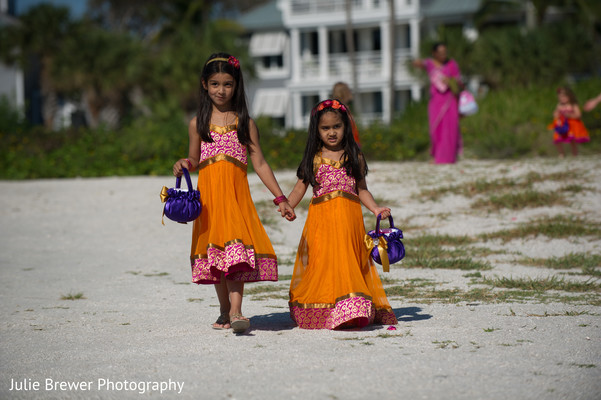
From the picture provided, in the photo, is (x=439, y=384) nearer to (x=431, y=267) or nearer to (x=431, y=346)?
(x=431, y=346)

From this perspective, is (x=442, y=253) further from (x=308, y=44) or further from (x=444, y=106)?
(x=308, y=44)

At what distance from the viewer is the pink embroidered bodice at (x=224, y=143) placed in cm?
522

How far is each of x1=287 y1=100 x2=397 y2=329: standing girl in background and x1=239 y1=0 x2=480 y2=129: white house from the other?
29702 mm

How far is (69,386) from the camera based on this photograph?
4008mm

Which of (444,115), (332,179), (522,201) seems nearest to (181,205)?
(332,179)

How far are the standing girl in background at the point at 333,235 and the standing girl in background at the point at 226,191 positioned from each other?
24 cm

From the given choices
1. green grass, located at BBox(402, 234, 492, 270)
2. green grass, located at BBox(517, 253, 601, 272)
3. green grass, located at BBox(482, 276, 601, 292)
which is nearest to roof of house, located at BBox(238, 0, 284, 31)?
green grass, located at BBox(402, 234, 492, 270)

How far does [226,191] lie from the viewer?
5168mm

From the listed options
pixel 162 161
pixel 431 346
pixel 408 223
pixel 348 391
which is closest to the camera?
pixel 348 391

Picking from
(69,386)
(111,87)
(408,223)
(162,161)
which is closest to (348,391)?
(69,386)

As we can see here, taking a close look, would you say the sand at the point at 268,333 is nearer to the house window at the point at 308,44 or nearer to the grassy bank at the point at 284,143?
the grassy bank at the point at 284,143

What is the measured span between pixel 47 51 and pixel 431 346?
1326 inches

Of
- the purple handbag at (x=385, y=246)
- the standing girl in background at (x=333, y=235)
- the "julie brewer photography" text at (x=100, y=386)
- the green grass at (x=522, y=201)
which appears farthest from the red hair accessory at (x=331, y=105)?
the green grass at (x=522, y=201)

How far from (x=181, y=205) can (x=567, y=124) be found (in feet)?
35.4
